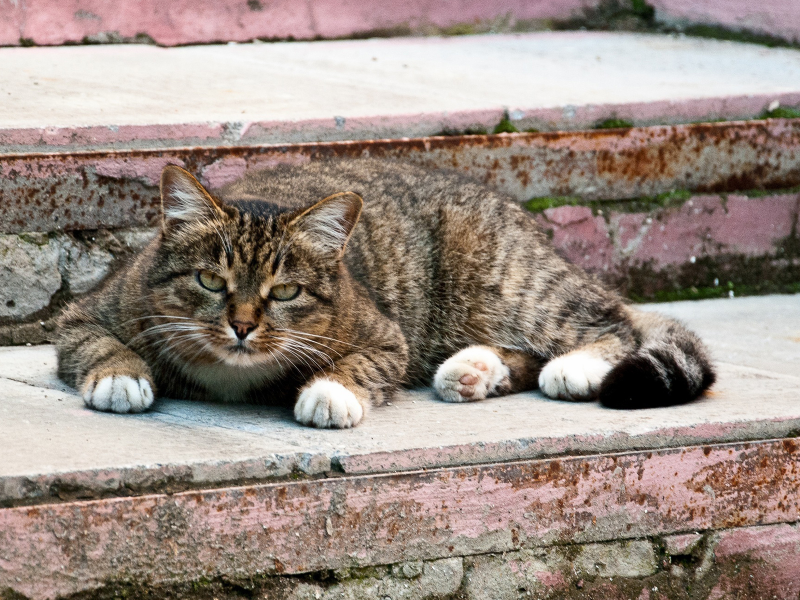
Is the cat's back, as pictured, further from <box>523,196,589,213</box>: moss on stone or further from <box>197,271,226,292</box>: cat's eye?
<box>197,271,226,292</box>: cat's eye

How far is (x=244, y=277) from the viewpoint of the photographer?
2.93m

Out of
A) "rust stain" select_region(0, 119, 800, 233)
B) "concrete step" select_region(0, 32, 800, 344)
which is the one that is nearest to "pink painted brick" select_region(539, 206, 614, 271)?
"concrete step" select_region(0, 32, 800, 344)

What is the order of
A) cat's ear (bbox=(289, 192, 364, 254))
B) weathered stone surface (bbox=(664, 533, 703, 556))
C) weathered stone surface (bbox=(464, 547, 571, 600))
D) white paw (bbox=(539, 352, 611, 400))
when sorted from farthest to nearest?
white paw (bbox=(539, 352, 611, 400))
cat's ear (bbox=(289, 192, 364, 254))
weathered stone surface (bbox=(664, 533, 703, 556))
weathered stone surface (bbox=(464, 547, 571, 600))

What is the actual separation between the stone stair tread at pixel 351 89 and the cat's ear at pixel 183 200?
94cm

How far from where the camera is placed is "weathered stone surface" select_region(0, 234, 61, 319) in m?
3.70

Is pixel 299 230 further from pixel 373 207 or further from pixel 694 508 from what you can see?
pixel 694 508

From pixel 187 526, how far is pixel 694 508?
144 cm

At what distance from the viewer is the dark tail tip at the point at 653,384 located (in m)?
3.04

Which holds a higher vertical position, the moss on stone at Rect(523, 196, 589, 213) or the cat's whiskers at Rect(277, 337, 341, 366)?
the moss on stone at Rect(523, 196, 589, 213)

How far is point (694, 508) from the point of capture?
2781 millimetres

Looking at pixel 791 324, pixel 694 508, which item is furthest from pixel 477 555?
pixel 791 324

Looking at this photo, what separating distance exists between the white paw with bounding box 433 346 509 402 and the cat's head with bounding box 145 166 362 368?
436 millimetres

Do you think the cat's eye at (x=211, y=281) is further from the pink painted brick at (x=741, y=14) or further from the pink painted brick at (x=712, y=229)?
the pink painted brick at (x=741, y=14)

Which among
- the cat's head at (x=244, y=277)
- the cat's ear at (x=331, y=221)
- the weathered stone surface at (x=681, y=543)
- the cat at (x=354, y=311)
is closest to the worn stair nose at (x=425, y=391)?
the weathered stone surface at (x=681, y=543)
